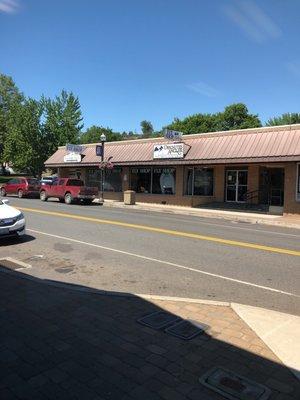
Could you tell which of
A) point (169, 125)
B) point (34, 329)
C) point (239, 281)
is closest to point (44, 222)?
point (239, 281)

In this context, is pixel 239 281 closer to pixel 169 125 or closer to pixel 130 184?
pixel 130 184

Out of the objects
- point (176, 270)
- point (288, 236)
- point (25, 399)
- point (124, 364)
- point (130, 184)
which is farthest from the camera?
point (130, 184)

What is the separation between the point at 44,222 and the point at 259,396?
543 inches

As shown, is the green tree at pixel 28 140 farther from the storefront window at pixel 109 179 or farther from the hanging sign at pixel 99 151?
the hanging sign at pixel 99 151

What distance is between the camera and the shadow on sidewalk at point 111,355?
3982 millimetres

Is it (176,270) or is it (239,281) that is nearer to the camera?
(239,281)

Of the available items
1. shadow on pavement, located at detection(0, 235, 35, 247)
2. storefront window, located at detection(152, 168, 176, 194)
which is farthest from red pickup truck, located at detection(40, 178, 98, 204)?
shadow on pavement, located at detection(0, 235, 35, 247)

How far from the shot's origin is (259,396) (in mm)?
3914

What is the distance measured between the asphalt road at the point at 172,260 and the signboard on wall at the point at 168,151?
42.2 ft

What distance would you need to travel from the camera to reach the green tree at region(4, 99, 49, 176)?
5169 cm

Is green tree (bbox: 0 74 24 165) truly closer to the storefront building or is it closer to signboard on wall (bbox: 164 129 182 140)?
the storefront building

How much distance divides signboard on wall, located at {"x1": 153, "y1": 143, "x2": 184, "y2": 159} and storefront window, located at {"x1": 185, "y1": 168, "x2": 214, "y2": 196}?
153 cm

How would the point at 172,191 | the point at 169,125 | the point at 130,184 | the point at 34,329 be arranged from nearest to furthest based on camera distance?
1. the point at 34,329
2. the point at 172,191
3. the point at 130,184
4. the point at 169,125

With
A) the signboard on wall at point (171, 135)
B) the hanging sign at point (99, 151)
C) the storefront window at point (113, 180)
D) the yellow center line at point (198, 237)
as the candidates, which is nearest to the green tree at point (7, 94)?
the storefront window at point (113, 180)
